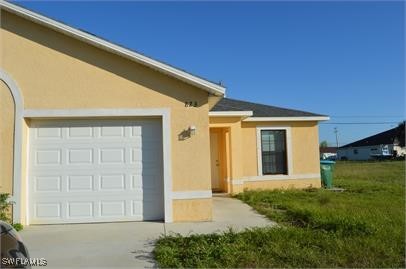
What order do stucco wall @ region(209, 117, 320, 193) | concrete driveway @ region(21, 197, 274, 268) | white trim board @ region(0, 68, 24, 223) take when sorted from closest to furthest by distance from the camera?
concrete driveway @ region(21, 197, 274, 268) → white trim board @ region(0, 68, 24, 223) → stucco wall @ region(209, 117, 320, 193)

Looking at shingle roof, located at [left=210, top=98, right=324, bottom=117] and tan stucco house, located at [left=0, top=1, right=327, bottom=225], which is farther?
shingle roof, located at [left=210, top=98, right=324, bottom=117]

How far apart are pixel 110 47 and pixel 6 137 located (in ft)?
9.98

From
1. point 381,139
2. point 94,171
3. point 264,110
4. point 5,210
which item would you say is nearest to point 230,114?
point 264,110

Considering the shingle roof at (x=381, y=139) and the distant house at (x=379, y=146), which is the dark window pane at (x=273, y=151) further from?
the shingle roof at (x=381, y=139)

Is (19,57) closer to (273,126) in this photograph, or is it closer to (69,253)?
(69,253)

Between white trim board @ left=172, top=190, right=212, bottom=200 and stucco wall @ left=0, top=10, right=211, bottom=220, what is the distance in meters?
0.09

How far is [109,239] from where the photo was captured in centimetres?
745

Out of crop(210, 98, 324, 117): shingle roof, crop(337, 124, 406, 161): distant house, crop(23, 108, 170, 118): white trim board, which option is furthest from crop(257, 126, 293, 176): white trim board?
crop(337, 124, 406, 161): distant house

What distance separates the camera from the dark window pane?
1623cm

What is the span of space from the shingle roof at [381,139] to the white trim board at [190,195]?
202ft

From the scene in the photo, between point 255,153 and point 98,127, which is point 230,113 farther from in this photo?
point 98,127

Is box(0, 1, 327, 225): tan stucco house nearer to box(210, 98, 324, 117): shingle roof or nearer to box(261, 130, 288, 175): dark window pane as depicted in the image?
box(210, 98, 324, 117): shingle roof

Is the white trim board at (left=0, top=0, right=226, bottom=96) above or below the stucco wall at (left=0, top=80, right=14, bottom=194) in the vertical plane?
above

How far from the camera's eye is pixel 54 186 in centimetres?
916
